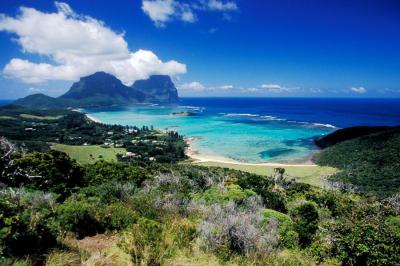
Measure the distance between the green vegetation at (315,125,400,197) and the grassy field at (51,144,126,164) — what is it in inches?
2074

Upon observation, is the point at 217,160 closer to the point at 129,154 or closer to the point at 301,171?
the point at 301,171

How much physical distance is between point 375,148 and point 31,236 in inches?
3238

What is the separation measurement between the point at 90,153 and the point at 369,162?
70439 mm

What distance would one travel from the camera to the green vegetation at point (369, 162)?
54.7 metres

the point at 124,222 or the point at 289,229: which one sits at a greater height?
the point at 124,222

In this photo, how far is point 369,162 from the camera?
69188mm

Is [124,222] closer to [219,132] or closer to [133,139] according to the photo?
[133,139]

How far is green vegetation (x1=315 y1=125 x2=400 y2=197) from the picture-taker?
179 feet

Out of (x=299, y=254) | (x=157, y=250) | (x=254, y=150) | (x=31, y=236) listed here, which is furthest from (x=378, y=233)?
(x=254, y=150)

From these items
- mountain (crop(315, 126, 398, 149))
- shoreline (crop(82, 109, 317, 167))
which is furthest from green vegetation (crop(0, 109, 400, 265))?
mountain (crop(315, 126, 398, 149))

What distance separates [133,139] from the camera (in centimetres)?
11919

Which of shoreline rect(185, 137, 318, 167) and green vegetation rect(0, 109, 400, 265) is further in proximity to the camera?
shoreline rect(185, 137, 318, 167)

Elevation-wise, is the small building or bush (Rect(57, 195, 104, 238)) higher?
bush (Rect(57, 195, 104, 238))

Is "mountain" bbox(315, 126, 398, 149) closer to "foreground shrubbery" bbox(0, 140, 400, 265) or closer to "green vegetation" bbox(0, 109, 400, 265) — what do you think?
"green vegetation" bbox(0, 109, 400, 265)
